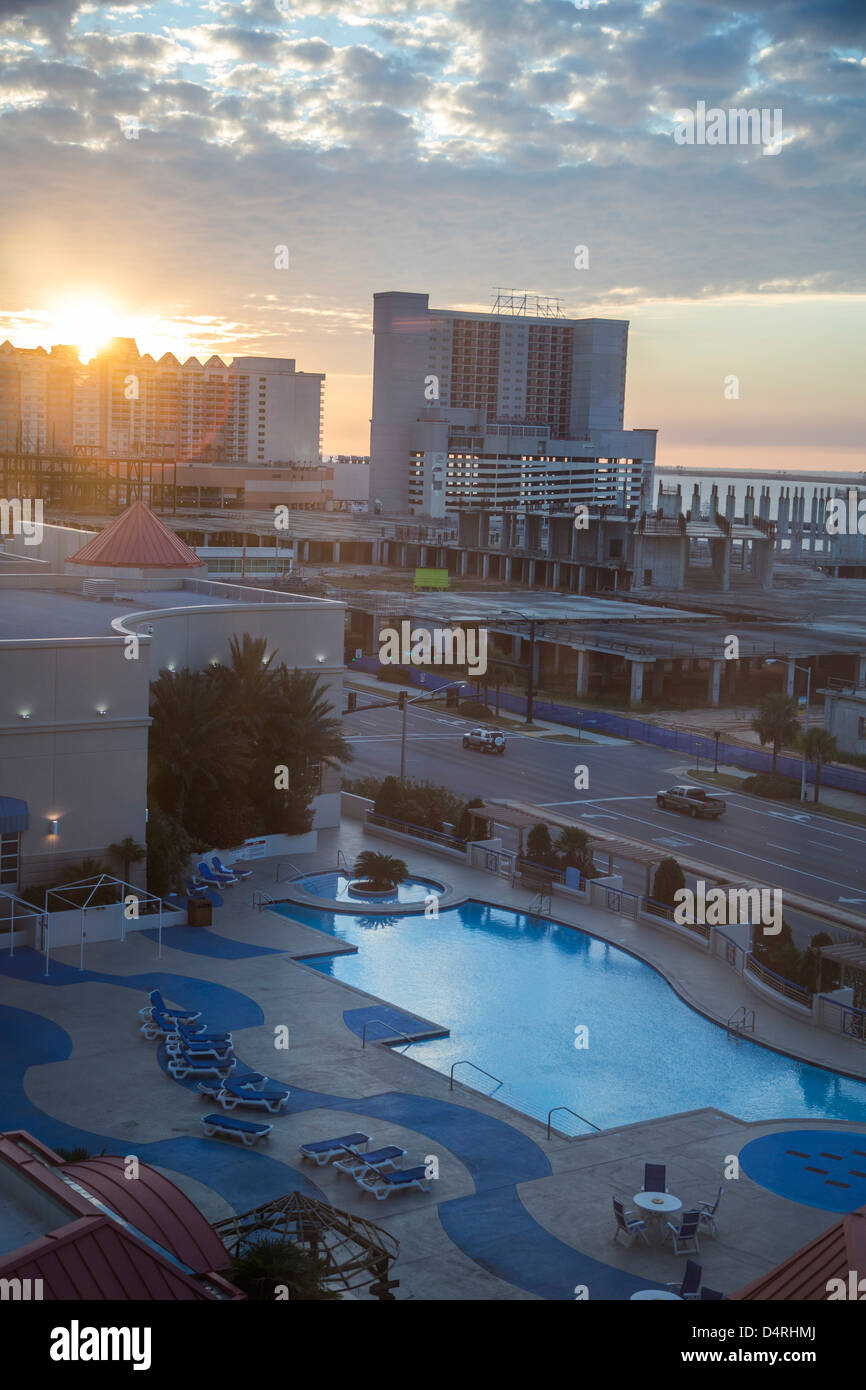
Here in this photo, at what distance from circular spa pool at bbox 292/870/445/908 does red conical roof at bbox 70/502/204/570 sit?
712 inches

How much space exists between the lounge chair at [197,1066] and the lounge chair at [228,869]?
38.7 feet

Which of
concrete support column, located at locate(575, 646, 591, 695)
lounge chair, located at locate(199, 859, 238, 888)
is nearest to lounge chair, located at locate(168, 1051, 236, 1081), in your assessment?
lounge chair, located at locate(199, 859, 238, 888)

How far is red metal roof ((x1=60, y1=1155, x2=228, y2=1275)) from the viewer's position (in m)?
13.7

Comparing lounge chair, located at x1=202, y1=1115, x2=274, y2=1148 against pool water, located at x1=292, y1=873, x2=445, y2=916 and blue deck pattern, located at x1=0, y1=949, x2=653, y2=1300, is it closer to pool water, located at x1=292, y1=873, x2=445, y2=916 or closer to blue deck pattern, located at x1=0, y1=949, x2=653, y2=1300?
blue deck pattern, located at x1=0, y1=949, x2=653, y2=1300

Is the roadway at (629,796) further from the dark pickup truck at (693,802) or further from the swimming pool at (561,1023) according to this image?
the swimming pool at (561,1023)

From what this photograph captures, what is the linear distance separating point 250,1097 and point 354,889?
13.6 meters

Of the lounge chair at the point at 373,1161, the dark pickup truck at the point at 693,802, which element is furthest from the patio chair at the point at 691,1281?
the dark pickup truck at the point at 693,802

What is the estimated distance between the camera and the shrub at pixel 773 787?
160 ft

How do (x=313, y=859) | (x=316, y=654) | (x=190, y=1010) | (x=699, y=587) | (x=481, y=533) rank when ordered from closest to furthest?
(x=190, y=1010) → (x=313, y=859) → (x=316, y=654) → (x=699, y=587) → (x=481, y=533)

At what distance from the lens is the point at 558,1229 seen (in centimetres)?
1855
